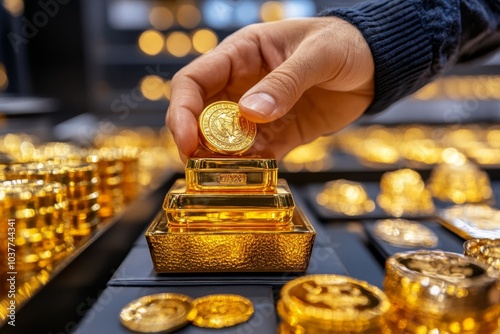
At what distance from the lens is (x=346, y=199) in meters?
1.47

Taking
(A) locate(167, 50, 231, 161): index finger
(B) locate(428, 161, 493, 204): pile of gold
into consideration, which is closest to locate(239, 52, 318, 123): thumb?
(A) locate(167, 50, 231, 161): index finger

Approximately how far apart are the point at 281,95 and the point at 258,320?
41 cm

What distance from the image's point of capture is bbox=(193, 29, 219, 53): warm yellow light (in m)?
Result: 3.71

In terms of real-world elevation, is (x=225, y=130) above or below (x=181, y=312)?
above

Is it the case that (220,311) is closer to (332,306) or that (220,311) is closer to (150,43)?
(332,306)

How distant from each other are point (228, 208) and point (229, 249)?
8 centimetres

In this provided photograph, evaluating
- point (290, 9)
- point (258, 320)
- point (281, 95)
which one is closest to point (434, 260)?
point (258, 320)

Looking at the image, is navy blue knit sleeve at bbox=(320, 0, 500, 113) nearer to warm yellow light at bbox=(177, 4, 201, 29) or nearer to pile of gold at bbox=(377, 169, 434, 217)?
pile of gold at bbox=(377, 169, 434, 217)

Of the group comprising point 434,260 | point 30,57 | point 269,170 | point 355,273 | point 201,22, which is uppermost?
point 201,22

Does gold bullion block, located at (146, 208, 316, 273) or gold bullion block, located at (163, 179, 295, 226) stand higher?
gold bullion block, located at (163, 179, 295, 226)

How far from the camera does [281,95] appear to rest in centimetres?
81

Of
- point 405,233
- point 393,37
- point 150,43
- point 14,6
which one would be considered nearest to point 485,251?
point 405,233

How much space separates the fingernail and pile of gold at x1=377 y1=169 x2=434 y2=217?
2.34 feet

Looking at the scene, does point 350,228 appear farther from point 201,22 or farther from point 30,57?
point 30,57
